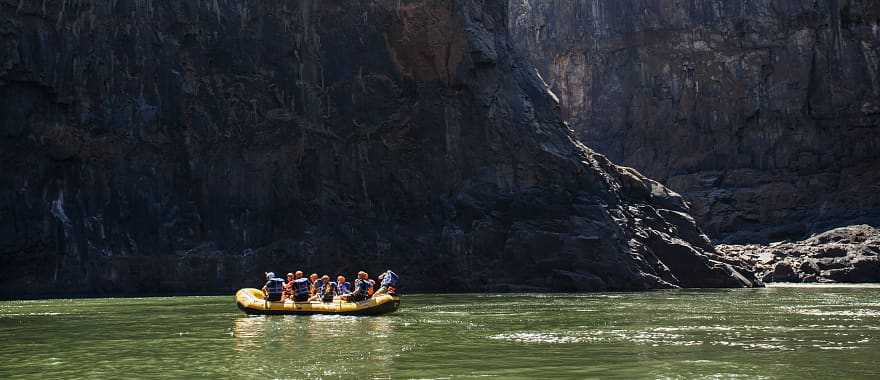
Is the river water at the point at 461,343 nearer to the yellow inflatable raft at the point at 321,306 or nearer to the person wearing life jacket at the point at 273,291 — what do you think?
the yellow inflatable raft at the point at 321,306

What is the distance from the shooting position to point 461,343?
2350 centimetres

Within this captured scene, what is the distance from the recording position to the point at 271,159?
201ft

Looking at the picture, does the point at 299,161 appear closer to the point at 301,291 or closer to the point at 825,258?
the point at 301,291

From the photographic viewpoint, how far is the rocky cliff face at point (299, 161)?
56.9 metres

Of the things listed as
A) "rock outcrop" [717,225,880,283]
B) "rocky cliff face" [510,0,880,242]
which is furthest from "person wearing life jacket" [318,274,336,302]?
"rocky cliff face" [510,0,880,242]

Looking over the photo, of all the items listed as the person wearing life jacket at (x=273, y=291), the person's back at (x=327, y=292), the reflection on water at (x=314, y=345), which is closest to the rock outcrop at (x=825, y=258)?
the person's back at (x=327, y=292)

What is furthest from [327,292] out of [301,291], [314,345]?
[314,345]

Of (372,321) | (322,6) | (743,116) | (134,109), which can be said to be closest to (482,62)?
(322,6)

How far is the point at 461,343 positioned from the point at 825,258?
5554 cm

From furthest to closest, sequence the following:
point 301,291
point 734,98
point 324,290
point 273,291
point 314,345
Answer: point 734,98 < point 324,290 < point 301,291 < point 273,291 < point 314,345

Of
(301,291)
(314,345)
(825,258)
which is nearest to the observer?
(314,345)

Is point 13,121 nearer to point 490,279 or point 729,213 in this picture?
point 490,279

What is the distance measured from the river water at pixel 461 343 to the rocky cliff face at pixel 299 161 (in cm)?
1891

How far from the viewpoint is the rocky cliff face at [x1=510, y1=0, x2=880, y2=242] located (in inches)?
3575
